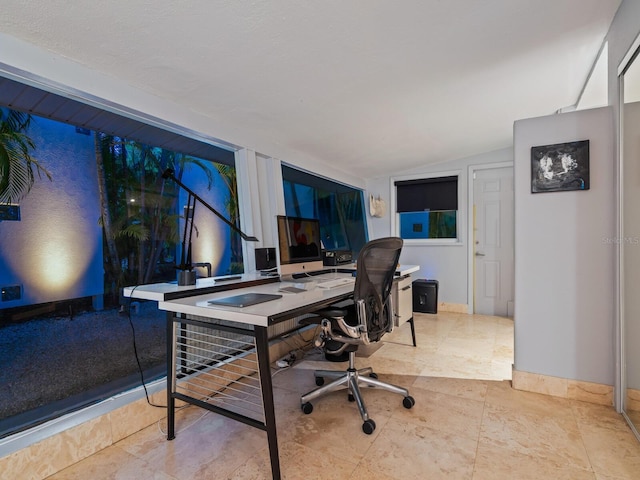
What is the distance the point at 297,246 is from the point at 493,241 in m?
3.31

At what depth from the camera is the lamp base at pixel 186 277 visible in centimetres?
199

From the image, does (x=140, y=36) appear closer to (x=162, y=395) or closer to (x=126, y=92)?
(x=126, y=92)

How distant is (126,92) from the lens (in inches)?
72.9

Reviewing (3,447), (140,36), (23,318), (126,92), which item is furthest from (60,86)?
(3,447)

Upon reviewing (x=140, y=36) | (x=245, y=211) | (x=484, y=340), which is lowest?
(x=484, y=340)

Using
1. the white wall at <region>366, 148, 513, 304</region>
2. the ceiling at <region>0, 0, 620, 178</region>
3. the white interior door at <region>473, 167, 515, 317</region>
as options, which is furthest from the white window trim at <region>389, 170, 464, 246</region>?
the ceiling at <region>0, 0, 620, 178</region>

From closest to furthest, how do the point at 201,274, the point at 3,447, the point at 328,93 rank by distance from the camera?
1. the point at 3,447
2. the point at 328,93
3. the point at 201,274

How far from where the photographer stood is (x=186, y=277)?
1999mm

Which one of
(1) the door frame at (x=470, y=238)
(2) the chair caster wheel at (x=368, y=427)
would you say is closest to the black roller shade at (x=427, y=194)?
(1) the door frame at (x=470, y=238)

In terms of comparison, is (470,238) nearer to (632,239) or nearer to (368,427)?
(632,239)

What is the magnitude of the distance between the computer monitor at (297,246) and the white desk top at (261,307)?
1.36 ft

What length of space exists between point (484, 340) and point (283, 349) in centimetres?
214

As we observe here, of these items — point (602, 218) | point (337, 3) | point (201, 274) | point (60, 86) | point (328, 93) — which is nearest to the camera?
point (337, 3)

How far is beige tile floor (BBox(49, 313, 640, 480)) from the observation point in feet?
4.83
